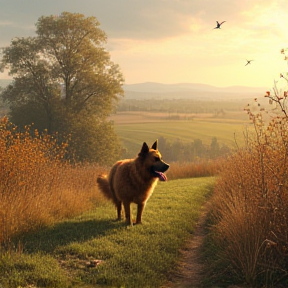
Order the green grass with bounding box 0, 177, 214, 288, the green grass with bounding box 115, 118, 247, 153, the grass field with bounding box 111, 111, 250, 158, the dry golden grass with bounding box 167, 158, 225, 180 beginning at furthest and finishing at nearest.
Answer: the grass field with bounding box 111, 111, 250, 158 < the green grass with bounding box 115, 118, 247, 153 < the dry golden grass with bounding box 167, 158, 225, 180 < the green grass with bounding box 0, 177, 214, 288

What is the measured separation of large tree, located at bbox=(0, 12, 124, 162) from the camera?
28.8 meters

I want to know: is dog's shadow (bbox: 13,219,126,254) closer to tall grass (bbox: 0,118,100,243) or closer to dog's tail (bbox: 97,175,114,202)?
tall grass (bbox: 0,118,100,243)

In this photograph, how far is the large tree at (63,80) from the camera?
28750 mm

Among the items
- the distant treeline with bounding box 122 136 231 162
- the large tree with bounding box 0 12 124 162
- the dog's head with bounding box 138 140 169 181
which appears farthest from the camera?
the distant treeline with bounding box 122 136 231 162

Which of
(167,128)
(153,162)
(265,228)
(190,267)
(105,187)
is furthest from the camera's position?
(167,128)

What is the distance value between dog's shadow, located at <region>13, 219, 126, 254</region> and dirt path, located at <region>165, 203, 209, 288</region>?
1951mm

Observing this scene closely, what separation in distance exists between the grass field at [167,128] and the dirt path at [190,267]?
50640 millimetres

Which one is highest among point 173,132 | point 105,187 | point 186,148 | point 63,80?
point 63,80

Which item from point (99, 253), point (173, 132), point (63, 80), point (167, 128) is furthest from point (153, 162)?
point (167, 128)

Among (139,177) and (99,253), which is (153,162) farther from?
(99,253)

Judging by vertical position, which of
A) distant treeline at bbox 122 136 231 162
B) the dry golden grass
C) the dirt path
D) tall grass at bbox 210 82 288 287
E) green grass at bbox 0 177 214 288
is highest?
tall grass at bbox 210 82 288 287

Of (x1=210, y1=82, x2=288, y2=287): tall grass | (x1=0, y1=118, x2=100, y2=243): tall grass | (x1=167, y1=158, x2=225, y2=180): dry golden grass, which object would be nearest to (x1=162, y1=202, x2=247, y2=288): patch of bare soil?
(x1=210, y1=82, x2=288, y2=287): tall grass

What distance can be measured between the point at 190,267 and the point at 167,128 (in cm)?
8245

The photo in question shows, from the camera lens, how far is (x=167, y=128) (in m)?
88.4
